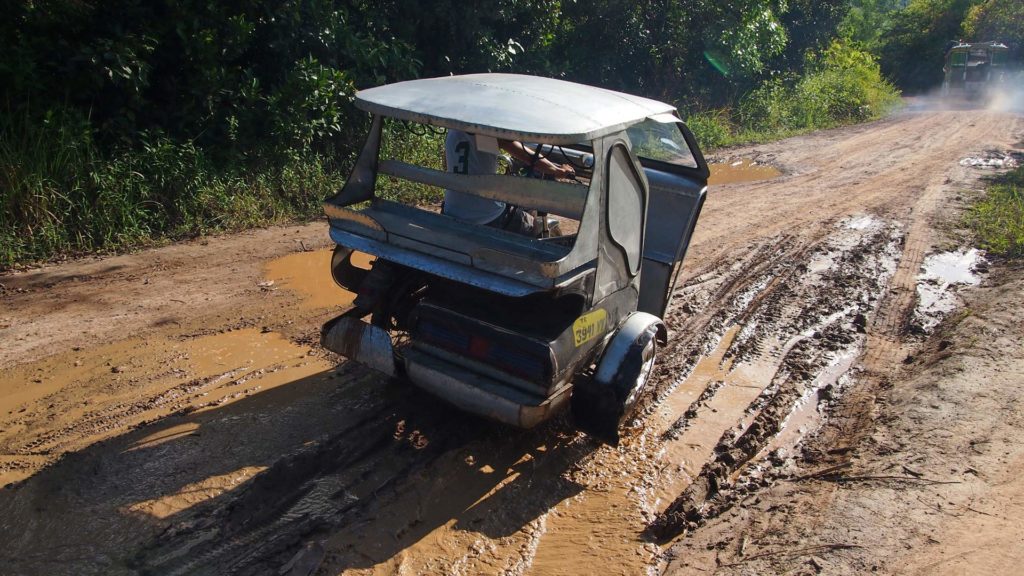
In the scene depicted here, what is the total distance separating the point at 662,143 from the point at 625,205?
129cm

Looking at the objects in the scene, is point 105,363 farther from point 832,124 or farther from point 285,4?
point 832,124

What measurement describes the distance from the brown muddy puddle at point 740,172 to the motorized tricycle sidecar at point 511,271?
8.05 meters

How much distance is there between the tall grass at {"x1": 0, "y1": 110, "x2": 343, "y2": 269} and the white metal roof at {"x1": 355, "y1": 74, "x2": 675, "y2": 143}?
13.7 feet

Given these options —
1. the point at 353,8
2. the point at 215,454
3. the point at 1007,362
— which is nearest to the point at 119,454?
the point at 215,454

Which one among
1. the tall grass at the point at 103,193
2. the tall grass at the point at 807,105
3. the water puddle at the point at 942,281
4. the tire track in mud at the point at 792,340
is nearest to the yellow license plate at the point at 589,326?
the tire track in mud at the point at 792,340

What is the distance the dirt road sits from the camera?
351 cm

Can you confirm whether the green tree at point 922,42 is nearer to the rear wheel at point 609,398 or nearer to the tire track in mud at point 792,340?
the tire track in mud at point 792,340

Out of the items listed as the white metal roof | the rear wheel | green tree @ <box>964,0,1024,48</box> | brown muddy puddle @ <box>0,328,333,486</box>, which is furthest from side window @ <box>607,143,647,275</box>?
green tree @ <box>964,0,1024,48</box>

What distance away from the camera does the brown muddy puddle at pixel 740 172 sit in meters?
12.4

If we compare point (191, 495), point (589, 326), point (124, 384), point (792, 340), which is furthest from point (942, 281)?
point (124, 384)

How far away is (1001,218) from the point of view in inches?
372

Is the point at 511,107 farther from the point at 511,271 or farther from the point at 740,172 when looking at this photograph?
the point at 740,172

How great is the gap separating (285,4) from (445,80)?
537cm

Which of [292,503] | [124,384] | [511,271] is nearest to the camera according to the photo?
[292,503]
